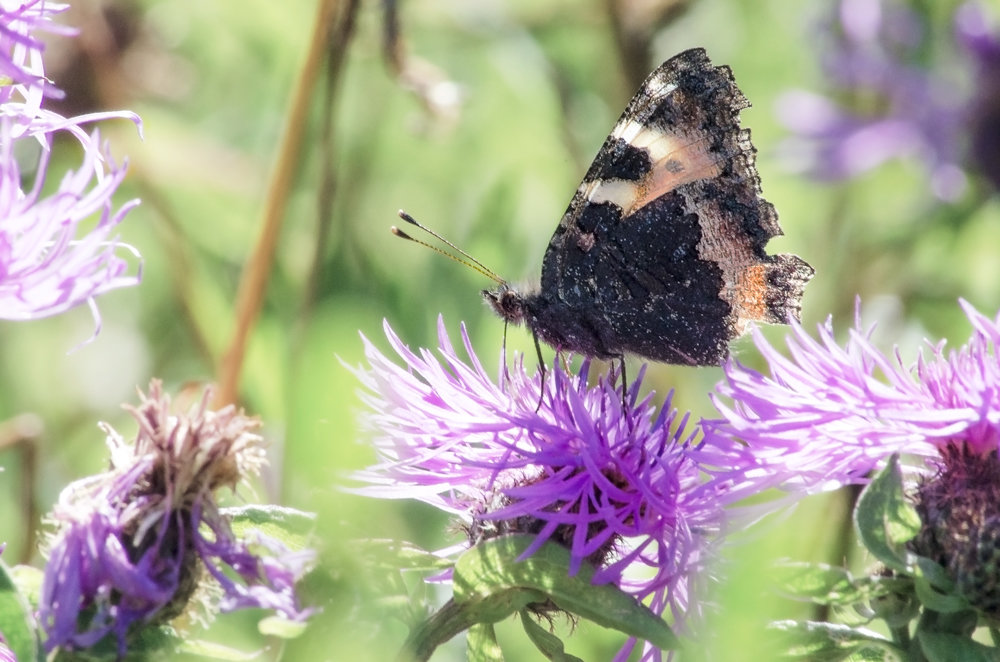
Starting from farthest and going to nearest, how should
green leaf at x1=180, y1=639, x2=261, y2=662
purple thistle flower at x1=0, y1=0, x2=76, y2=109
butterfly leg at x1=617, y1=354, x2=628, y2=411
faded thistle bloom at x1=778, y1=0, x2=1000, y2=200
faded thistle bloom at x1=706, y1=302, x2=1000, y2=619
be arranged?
1. faded thistle bloom at x1=778, y1=0, x2=1000, y2=200
2. butterfly leg at x1=617, y1=354, x2=628, y2=411
3. faded thistle bloom at x1=706, y1=302, x2=1000, y2=619
4. green leaf at x1=180, y1=639, x2=261, y2=662
5. purple thistle flower at x1=0, y1=0, x2=76, y2=109

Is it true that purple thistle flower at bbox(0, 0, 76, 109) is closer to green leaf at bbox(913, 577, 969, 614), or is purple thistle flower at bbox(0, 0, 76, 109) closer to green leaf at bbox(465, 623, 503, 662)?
green leaf at bbox(465, 623, 503, 662)

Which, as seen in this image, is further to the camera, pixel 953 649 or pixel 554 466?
pixel 554 466

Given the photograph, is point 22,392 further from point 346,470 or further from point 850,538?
point 346,470

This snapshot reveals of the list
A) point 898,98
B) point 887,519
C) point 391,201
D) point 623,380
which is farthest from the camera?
point 898,98

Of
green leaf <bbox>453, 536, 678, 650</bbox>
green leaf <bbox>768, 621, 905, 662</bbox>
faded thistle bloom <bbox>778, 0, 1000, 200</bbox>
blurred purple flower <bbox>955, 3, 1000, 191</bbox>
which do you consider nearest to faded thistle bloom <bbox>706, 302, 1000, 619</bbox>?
green leaf <bbox>768, 621, 905, 662</bbox>

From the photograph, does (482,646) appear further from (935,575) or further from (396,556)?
(935,575)

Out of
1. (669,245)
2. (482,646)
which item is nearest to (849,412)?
(482,646)

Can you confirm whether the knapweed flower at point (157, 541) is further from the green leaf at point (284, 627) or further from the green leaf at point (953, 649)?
the green leaf at point (953, 649)
